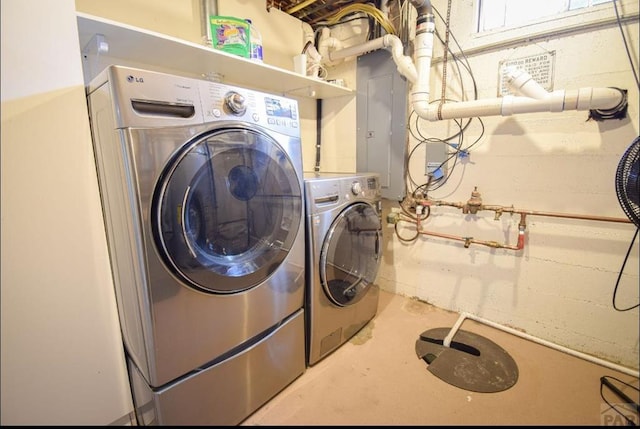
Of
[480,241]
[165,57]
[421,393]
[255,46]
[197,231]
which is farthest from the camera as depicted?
[480,241]

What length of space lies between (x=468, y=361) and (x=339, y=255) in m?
0.90

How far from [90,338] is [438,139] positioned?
2007 millimetres

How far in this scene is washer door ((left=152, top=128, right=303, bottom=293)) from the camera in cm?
83

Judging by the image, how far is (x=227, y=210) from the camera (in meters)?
0.97

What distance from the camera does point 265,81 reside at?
1.80 metres

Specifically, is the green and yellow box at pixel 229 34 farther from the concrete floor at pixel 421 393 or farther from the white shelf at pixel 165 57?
the concrete floor at pixel 421 393

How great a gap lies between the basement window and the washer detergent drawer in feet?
6.33

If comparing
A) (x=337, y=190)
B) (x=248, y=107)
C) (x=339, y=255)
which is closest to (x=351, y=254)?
(x=339, y=255)

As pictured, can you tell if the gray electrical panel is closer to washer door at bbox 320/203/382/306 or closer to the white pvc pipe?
washer door at bbox 320/203/382/306

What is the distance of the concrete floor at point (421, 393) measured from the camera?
1.07 m

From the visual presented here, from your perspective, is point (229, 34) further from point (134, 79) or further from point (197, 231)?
point (197, 231)

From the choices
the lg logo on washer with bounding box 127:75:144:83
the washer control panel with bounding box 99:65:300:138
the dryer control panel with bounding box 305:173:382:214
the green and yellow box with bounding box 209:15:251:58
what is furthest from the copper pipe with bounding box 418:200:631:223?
the lg logo on washer with bounding box 127:75:144:83

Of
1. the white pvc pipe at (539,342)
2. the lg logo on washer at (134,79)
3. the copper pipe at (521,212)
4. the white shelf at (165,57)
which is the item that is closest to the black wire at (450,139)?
the copper pipe at (521,212)

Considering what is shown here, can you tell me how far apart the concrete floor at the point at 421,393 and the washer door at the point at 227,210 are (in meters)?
0.60
